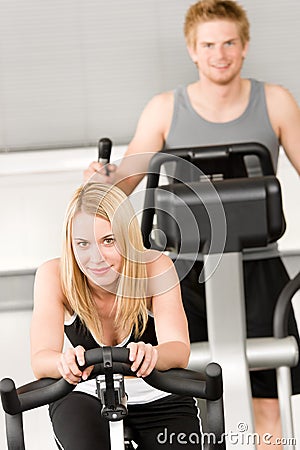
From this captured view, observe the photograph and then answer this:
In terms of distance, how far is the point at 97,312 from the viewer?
5.94 feet

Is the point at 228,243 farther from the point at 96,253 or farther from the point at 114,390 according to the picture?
the point at 114,390

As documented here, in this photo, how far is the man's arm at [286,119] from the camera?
99.9 inches

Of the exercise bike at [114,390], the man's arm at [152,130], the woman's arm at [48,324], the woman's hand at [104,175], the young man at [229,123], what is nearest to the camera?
the exercise bike at [114,390]

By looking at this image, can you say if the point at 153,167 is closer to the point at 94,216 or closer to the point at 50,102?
the point at 94,216

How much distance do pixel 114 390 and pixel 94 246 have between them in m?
0.36

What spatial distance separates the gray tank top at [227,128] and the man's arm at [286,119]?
0.02 m

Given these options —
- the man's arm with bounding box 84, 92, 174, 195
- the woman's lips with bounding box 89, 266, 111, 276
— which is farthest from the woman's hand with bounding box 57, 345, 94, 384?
the man's arm with bounding box 84, 92, 174, 195

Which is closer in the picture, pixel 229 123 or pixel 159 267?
pixel 159 267

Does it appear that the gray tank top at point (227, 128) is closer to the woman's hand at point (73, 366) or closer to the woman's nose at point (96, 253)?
the woman's nose at point (96, 253)

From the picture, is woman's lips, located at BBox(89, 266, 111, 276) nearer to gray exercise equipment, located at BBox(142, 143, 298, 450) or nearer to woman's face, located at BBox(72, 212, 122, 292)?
woman's face, located at BBox(72, 212, 122, 292)

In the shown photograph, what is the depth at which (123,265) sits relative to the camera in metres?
1.71

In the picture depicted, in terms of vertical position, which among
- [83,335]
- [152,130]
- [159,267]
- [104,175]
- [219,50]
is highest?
[219,50]

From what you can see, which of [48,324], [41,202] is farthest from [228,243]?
[41,202]

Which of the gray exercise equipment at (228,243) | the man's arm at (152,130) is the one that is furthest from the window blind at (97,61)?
the gray exercise equipment at (228,243)
